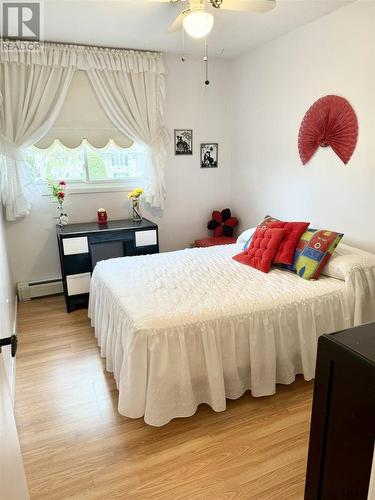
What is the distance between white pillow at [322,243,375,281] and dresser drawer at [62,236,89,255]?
2.28 metres

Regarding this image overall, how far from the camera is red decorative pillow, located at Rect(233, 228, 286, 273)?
280cm

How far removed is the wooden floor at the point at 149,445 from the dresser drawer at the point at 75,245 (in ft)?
4.04

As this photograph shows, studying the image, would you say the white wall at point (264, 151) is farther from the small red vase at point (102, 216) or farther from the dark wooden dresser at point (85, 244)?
the dark wooden dresser at point (85, 244)

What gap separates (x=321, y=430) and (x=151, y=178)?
3620 millimetres

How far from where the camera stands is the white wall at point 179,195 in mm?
3801

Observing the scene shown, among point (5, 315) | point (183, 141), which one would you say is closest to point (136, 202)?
point (183, 141)

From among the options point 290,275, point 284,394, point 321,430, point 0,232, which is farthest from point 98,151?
point 321,430

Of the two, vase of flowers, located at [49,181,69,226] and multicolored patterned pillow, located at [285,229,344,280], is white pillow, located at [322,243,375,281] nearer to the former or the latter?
multicolored patterned pillow, located at [285,229,344,280]

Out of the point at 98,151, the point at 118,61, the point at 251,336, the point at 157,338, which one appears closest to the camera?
the point at 157,338

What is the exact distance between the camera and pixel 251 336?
2.15 meters

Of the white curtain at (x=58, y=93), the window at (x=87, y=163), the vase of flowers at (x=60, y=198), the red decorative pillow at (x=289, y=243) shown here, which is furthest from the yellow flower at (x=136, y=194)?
the red decorative pillow at (x=289, y=243)

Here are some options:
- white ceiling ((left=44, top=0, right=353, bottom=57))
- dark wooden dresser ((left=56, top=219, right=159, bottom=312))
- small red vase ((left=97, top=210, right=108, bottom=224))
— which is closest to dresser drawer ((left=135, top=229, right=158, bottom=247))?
dark wooden dresser ((left=56, top=219, right=159, bottom=312))

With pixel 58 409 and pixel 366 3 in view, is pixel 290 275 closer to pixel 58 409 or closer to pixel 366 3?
pixel 58 409

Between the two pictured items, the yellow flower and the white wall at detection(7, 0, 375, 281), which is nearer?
the white wall at detection(7, 0, 375, 281)
